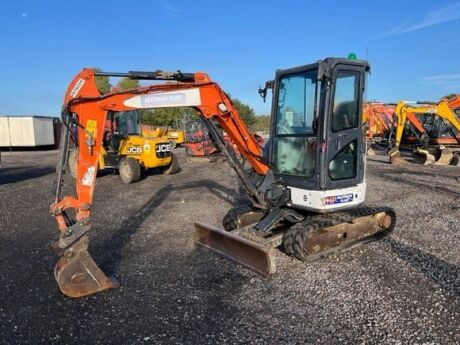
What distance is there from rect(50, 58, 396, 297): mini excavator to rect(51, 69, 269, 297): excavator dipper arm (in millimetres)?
11

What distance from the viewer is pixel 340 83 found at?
212 inches

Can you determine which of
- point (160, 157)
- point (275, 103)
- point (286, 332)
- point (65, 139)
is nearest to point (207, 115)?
point (275, 103)

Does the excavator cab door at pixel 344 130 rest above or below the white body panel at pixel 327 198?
above

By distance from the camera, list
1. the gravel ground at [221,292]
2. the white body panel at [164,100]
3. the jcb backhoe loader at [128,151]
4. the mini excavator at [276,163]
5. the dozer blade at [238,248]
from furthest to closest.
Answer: the jcb backhoe loader at [128,151] → the white body panel at [164,100] → the dozer blade at [238,248] → the mini excavator at [276,163] → the gravel ground at [221,292]

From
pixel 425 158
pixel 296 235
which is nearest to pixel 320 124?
pixel 296 235

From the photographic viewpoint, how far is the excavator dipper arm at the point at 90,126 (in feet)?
14.6

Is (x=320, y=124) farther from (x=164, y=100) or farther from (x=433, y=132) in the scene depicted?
(x=433, y=132)

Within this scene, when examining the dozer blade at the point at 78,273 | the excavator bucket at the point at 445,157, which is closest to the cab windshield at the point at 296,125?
the dozer blade at the point at 78,273

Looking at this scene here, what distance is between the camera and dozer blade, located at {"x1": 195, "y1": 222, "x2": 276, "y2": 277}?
485cm

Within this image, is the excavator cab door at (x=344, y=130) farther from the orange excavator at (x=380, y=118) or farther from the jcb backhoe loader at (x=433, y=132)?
the orange excavator at (x=380, y=118)

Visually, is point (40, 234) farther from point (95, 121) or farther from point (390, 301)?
point (390, 301)

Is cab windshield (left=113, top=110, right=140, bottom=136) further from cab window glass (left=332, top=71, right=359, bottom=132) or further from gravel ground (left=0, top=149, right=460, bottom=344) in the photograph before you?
cab window glass (left=332, top=71, right=359, bottom=132)

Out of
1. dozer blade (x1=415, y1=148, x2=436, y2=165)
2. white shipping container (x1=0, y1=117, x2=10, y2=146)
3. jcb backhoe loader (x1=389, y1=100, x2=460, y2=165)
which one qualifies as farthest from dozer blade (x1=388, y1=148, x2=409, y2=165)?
white shipping container (x1=0, y1=117, x2=10, y2=146)

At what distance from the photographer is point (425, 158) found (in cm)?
1691
